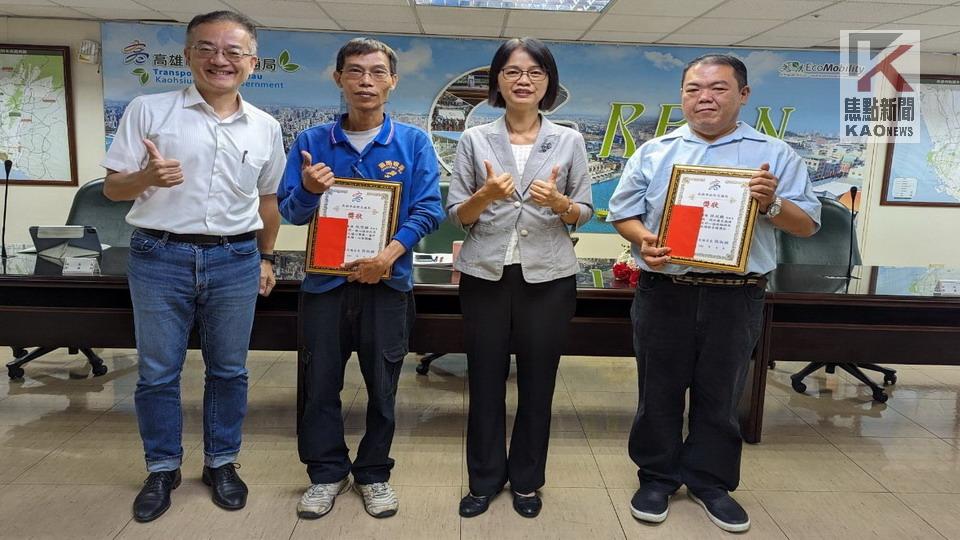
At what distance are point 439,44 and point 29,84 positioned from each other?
3.24 m

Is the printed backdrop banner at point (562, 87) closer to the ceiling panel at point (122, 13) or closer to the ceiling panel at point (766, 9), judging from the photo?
the ceiling panel at point (122, 13)

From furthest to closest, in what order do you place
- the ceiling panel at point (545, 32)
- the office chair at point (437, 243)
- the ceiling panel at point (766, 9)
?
1. the ceiling panel at point (545, 32)
2. the ceiling panel at point (766, 9)
3. the office chair at point (437, 243)

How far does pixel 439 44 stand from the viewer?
16.9ft

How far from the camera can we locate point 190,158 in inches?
71.2

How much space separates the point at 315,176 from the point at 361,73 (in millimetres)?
313

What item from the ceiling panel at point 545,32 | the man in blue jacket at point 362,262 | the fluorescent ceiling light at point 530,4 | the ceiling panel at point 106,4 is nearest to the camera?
the man in blue jacket at point 362,262

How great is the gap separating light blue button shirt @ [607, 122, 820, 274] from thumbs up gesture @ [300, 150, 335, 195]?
2.85 ft

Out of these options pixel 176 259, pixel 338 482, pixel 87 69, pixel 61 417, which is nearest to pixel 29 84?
pixel 87 69

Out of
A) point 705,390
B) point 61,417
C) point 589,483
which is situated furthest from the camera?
point 61,417

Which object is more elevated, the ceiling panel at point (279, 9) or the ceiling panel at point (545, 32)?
the ceiling panel at point (545, 32)

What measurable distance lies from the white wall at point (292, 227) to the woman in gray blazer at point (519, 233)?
3.65 meters

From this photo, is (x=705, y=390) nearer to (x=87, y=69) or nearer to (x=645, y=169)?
(x=645, y=169)

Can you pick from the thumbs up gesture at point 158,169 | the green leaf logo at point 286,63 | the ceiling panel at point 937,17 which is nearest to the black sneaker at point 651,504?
the thumbs up gesture at point 158,169

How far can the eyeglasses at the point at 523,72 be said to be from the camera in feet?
5.71
